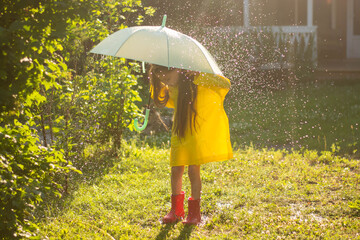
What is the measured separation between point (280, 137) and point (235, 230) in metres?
3.43

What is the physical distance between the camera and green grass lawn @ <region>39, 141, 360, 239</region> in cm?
373

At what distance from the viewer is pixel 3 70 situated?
265 centimetres

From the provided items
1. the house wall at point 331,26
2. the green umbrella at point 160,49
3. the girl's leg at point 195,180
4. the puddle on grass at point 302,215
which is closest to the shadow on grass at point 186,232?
the girl's leg at point 195,180

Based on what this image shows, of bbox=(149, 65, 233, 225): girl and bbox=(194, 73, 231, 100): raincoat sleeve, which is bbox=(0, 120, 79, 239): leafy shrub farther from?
bbox=(194, 73, 231, 100): raincoat sleeve

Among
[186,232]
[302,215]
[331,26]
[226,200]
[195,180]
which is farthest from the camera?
[331,26]

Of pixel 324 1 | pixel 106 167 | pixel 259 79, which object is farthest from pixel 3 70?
pixel 324 1

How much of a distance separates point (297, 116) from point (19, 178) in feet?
20.4

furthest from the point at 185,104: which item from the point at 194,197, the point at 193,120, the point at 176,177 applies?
the point at 194,197

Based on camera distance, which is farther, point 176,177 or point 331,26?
point 331,26

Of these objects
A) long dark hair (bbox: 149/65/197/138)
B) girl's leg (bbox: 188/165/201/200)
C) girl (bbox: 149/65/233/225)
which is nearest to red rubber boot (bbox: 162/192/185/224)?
girl (bbox: 149/65/233/225)

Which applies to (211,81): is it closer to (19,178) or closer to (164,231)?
(164,231)

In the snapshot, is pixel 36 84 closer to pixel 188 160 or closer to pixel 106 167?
pixel 188 160

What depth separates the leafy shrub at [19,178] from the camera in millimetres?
2664

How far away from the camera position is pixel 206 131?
12.5 feet
